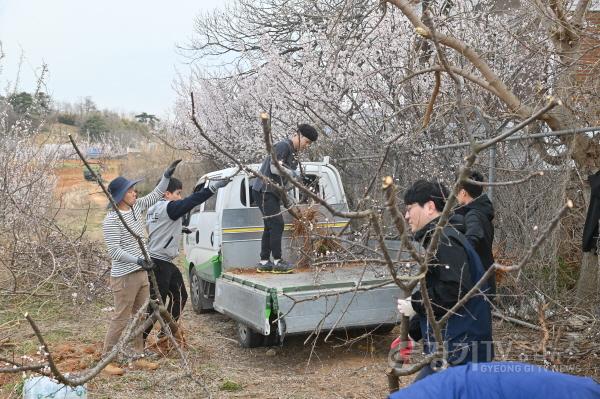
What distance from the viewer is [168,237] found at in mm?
6887

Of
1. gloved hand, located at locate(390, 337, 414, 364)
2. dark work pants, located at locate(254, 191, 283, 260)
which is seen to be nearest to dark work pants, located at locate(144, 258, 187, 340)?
dark work pants, located at locate(254, 191, 283, 260)

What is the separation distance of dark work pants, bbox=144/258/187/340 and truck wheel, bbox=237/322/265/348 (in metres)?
0.72

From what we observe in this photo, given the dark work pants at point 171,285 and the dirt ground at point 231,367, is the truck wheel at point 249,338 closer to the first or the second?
the dirt ground at point 231,367

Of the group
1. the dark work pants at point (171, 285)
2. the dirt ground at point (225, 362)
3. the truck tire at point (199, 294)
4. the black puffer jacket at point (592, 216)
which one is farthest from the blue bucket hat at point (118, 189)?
the black puffer jacket at point (592, 216)

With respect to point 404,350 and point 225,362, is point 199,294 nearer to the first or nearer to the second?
point 225,362

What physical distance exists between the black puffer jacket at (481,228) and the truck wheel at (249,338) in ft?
9.42

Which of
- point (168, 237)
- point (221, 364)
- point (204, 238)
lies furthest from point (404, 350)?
point (204, 238)

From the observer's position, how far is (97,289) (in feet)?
31.7

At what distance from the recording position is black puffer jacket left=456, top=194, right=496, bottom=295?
4.83 meters

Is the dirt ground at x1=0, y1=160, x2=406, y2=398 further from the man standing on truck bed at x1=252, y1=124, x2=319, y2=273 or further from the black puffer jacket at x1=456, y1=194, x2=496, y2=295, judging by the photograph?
the black puffer jacket at x1=456, y1=194, x2=496, y2=295

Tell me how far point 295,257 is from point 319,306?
1.59 metres

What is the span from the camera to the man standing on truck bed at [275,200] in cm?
715

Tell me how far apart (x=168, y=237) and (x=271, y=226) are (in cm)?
111

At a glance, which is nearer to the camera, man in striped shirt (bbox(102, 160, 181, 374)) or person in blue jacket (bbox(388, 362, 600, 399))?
person in blue jacket (bbox(388, 362, 600, 399))
